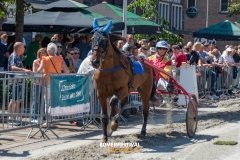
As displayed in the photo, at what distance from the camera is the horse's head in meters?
9.58

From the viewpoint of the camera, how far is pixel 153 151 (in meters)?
9.85

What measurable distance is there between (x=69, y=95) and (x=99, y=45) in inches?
90.7

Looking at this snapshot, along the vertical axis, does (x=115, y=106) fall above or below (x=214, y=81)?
below

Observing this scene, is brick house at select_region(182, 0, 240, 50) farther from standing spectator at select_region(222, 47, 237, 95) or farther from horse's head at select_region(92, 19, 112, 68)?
horse's head at select_region(92, 19, 112, 68)

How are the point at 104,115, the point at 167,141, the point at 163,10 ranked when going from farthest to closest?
1. the point at 163,10
2. the point at 167,141
3. the point at 104,115

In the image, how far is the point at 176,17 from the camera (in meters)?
52.3

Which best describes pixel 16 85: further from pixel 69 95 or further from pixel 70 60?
pixel 70 60

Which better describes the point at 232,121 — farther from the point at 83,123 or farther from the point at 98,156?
the point at 98,156

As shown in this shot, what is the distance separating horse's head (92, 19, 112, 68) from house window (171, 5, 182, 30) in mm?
41631

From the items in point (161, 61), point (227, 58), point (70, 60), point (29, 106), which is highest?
point (227, 58)

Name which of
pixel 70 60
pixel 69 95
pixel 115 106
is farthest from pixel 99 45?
pixel 70 60

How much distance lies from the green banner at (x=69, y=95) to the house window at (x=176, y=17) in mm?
39438

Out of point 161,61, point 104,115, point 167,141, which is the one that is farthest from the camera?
point 161,61

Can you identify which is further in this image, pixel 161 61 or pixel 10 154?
pixel 161 61
